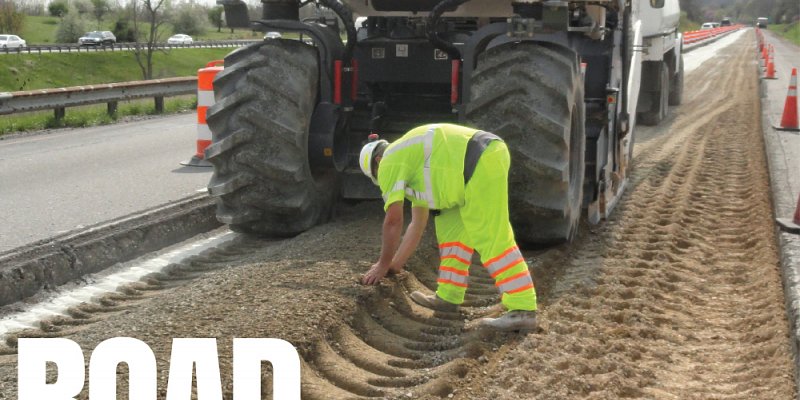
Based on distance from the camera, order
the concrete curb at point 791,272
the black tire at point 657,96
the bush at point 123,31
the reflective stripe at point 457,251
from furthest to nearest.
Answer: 1. the bush at point 123,31
2. the black tire at point 657,96
3. the reflective stripe at point 457,251
4. the concrete curb at point 791,272

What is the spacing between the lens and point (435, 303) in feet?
20.8

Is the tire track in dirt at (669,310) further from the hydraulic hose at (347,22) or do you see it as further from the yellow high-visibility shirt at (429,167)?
the hydraulic hose at (347,22)

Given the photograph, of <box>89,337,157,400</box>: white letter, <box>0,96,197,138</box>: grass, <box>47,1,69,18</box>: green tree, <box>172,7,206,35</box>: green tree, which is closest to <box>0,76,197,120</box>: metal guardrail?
<box>0,96,197,138</box>: grass

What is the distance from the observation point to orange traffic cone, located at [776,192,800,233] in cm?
837

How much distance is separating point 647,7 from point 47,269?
341 inches

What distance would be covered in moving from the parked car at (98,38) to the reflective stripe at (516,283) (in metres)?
57.3

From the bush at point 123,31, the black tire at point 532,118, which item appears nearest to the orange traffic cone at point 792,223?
the black tire at point 532,118

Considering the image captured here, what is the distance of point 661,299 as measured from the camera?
6.72 m

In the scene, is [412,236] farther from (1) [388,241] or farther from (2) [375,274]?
(2) [375,274]

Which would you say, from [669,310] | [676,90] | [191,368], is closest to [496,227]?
[669,310]

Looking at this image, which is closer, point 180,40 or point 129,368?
point 129,368

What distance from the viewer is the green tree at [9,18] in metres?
64.2

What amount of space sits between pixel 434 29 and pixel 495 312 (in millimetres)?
2501

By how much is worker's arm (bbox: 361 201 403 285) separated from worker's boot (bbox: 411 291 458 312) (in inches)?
11.5
